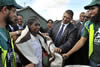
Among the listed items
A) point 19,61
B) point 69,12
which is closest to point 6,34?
point 19,61

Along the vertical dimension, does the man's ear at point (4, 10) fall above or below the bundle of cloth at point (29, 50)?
above

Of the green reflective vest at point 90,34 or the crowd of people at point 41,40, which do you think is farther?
the green reflective vest at point 90,34

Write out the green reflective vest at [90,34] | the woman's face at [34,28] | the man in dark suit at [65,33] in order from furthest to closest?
the man in dark suit at [65,33]
the woman's face at [34,28]
the green reflective vest at [90,34]

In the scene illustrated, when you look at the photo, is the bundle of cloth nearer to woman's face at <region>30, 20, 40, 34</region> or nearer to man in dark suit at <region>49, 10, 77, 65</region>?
woman's face at <region>30, 20, 40, 34</region>

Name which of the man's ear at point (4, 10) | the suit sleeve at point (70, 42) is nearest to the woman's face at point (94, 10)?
the suit sleeve at point (70, 42)

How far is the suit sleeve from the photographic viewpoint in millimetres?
3238

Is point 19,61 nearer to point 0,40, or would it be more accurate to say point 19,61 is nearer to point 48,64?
point 48,64

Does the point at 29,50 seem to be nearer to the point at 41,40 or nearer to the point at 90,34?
the point at 41,40

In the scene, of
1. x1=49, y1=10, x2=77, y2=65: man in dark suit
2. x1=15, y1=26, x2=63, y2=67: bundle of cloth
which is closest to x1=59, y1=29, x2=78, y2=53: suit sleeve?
x1=49, y1=10, x2=77, y2=65: man in dark suit

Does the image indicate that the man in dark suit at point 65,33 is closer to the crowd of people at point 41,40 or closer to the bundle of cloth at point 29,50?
the crowd of people at point 41,40

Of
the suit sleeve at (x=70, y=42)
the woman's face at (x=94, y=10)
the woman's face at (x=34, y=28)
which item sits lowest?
the suit sleeve at (x=70, y=42)

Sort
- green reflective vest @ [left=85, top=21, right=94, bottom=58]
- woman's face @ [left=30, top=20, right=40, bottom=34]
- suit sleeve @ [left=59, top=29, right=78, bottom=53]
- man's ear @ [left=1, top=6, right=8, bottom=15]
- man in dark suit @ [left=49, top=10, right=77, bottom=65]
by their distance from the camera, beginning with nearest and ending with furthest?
man's ear @ [left=1, top=6, right=8, bottom=15]
green reflective vest @ [left=85, top=21, right=94, bottom=58]
woman's face @ [left=30, top=20, right=40, bottom=34]
suit sleeve @ [left=59, top=29, right=78, bottom=53]
man in dark suit @ [left=49, top=10, right=77, bottom=65]

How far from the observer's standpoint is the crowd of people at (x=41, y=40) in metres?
1.85

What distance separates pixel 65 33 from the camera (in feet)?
11.4
